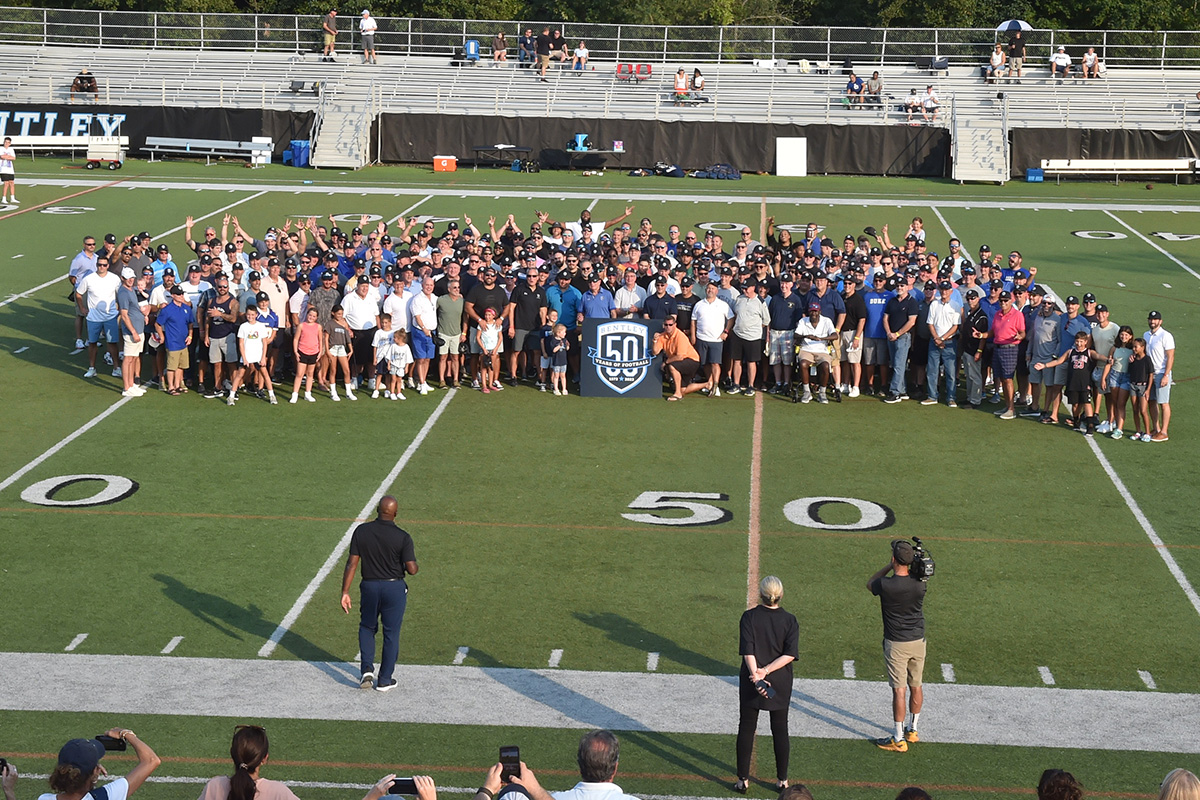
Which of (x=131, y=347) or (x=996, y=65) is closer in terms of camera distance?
(x=131, y=347)

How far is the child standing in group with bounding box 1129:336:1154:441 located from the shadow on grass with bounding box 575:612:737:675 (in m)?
8.47

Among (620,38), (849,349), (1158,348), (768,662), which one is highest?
(620,38)

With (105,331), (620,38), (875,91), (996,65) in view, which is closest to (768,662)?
(105,331)

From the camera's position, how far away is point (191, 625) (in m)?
12.1

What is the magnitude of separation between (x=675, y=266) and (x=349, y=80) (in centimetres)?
3198

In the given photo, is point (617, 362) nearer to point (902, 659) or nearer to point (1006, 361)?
point (1006, 361)

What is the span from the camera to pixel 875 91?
4681 centimetres

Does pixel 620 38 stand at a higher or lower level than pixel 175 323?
higher

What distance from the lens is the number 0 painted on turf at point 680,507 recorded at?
1480 cm

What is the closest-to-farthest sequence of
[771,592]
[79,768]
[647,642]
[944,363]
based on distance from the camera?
[79,768] → [771,592] → [647,642] → [944,363]

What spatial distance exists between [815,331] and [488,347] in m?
4.63

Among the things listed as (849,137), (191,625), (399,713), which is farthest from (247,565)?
(849,137)

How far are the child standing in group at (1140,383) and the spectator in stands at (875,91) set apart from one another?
30754 millimetres

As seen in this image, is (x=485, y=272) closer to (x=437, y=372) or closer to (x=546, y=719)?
(x=437, y=372)
